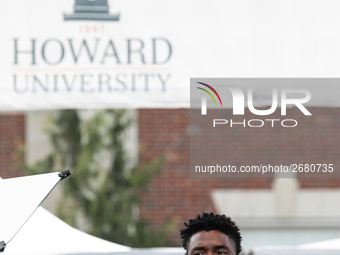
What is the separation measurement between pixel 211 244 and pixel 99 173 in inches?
228

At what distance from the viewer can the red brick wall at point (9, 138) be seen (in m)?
9.49

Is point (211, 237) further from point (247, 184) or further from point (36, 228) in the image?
point (247, 184)

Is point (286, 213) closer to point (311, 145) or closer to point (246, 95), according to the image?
point (311, 145)

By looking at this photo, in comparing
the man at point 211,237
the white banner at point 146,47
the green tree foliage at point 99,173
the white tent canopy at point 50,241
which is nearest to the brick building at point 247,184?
the green tree foliage at point 99,173

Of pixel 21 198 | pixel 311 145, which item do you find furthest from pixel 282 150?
pixel 21 198

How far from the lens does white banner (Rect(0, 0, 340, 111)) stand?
3.64m

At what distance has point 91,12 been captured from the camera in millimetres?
3752

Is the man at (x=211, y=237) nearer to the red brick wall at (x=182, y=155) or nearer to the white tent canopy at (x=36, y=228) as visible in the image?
the white tent canopy at (x=36, y=228)

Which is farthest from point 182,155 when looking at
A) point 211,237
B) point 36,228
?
point 211,237

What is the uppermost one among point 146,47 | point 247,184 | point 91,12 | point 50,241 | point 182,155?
point 91,12

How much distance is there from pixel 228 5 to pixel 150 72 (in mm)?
649

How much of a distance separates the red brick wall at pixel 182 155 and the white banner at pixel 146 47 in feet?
18.7

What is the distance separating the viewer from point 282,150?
936 cm

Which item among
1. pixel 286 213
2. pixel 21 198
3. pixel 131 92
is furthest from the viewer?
pixel 286 213
